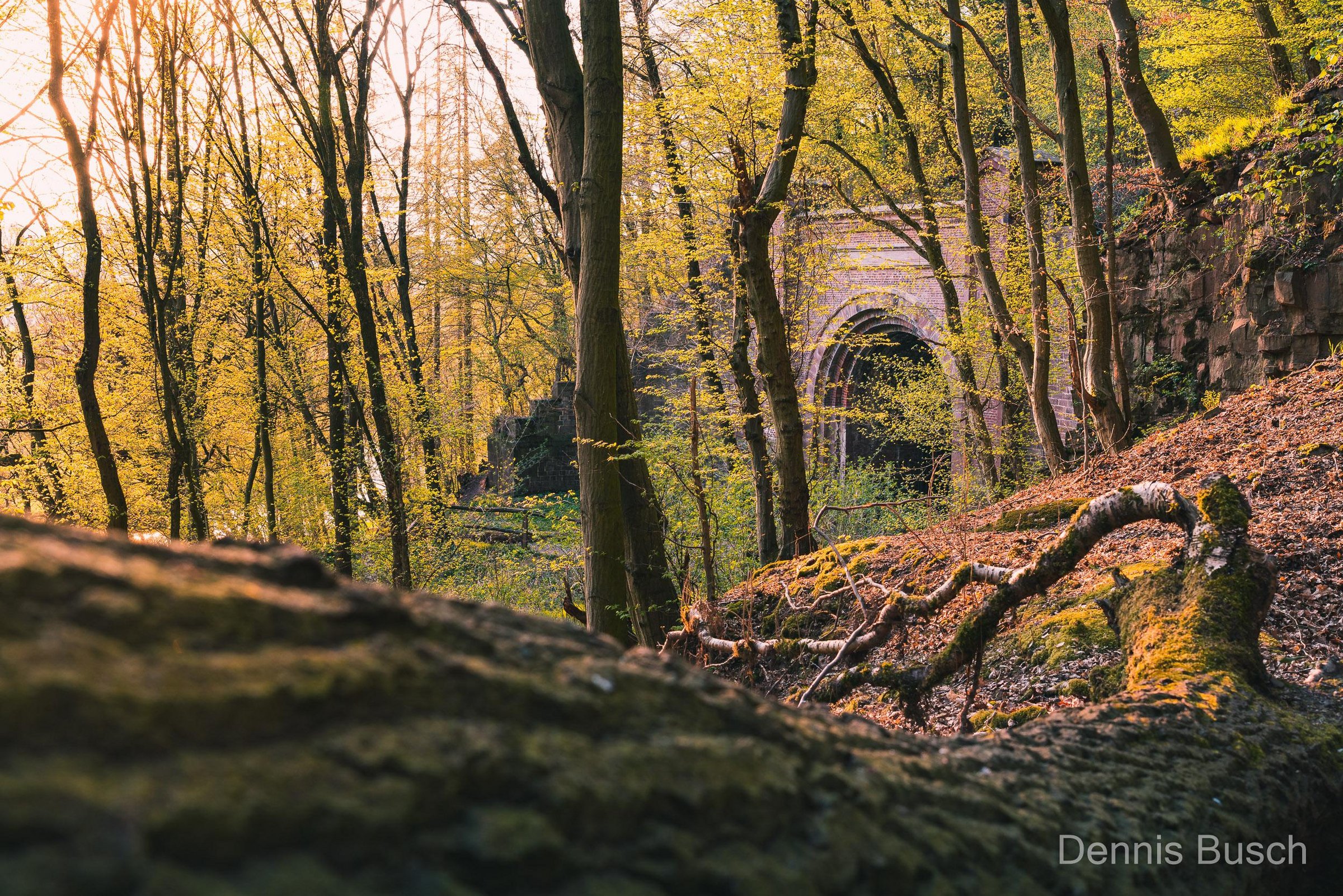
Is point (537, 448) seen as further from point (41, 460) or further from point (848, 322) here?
point (41, 460)

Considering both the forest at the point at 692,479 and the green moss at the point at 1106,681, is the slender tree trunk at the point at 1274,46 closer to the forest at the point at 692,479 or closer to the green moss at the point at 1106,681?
the forest at the point at 692,479

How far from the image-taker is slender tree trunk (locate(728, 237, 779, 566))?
852 centimetres

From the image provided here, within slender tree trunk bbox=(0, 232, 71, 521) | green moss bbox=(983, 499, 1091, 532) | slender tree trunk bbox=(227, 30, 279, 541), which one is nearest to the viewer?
green moss bbox=(983, 499, 1091, 532)

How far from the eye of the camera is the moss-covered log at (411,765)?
20.1 inches

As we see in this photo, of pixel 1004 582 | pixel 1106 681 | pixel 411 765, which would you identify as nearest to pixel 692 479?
pixel 1004 582

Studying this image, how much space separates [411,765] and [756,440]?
8.17 metres

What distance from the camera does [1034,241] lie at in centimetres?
902

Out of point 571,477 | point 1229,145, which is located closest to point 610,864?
point 1229,145

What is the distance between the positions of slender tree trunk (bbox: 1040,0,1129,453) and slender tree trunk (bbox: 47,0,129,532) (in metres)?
7.94

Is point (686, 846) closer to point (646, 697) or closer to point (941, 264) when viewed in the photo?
point (646, 697)

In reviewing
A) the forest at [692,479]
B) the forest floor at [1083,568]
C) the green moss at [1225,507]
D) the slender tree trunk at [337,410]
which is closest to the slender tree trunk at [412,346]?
the forest at [692,479]

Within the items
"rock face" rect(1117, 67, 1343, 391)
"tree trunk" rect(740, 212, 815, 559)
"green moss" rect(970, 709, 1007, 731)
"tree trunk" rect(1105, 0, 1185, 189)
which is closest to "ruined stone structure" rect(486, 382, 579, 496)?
"tree trunk" rect(740, 212, 815, 559)

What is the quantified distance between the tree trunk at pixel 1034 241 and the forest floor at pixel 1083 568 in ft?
4.72

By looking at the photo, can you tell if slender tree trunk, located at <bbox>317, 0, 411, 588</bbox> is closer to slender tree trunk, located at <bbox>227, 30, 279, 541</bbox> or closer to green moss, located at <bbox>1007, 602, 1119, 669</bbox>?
slender tree trunk, located at <bbox>227, 30, 279, 541</bbox>
